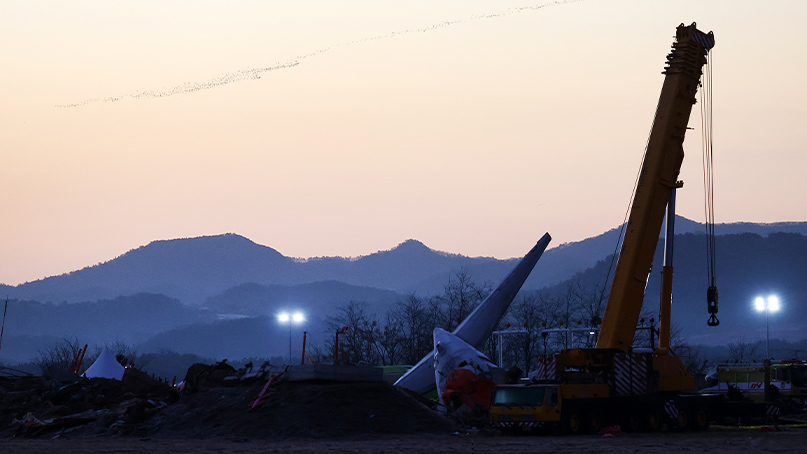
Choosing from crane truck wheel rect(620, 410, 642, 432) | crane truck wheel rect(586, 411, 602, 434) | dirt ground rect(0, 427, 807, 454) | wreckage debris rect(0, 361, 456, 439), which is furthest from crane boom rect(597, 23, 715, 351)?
wreckage debris rect(0, 361, 456, 439)

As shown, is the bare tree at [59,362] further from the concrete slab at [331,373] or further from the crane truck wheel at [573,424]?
the crane truck wheel at [573,424]

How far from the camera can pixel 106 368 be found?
47.8 metres

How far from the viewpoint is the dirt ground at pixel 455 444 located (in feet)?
76.6

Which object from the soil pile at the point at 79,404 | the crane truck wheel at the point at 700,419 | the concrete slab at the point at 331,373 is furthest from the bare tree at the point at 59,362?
the crane truck wheel at the point at 700,419

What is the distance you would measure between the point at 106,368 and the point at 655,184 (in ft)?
96.3

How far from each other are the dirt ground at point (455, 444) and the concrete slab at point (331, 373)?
425 centimetres

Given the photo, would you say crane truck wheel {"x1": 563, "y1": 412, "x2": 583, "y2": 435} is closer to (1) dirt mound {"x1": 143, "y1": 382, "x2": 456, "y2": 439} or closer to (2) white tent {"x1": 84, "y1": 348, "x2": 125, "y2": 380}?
(1) dirt mound {"x1": 143, "y1": 382, "x2": 456, "y2": 439}

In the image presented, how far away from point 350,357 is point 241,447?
58.5 m

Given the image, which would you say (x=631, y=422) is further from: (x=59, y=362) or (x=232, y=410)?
(x=59, y=362)

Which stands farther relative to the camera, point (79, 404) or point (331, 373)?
point (79, 404)

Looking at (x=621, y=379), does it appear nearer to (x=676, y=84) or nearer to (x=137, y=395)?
(x=676, y=84)

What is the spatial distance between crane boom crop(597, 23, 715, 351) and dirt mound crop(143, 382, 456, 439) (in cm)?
611

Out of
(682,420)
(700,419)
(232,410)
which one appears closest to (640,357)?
(682,420)

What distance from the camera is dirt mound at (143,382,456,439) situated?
93.4 feet
